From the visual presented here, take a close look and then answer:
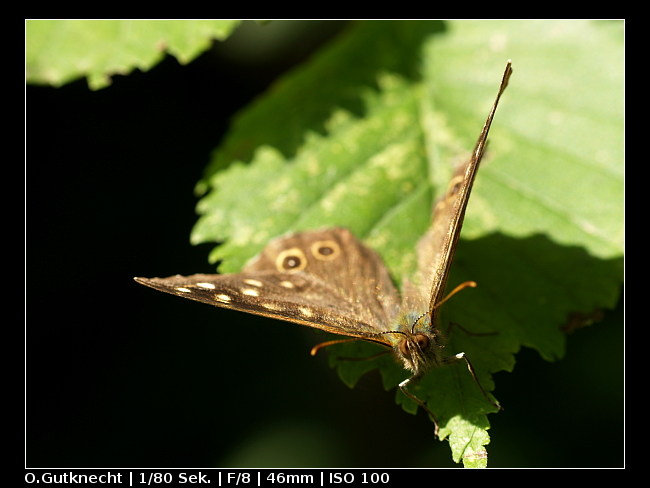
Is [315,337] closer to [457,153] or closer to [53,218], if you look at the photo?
[457,153]

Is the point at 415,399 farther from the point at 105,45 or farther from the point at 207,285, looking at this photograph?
the point at 105,45

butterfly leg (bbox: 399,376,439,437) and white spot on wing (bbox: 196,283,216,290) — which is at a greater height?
white spot on wing (bbox: 196,283,216,290)

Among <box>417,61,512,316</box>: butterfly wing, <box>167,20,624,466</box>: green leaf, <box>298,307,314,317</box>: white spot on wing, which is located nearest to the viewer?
<box>417,61,512,316</box>: butterfly wing

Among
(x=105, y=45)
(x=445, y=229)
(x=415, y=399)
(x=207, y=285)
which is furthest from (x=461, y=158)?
(x=105, y=45)

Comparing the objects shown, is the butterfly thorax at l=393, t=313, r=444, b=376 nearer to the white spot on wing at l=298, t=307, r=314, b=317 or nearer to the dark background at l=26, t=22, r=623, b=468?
the white spot on wing at l=298, t=307, r=314, b=317

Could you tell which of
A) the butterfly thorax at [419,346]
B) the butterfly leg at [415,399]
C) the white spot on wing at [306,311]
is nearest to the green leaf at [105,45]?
the white spot on wing at [306,311]

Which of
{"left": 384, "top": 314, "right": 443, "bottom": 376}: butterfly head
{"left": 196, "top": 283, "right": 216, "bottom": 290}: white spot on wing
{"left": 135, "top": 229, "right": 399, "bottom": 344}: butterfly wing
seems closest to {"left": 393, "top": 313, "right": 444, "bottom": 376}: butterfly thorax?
{"left": 384, "top": 314, "right": 443, "bottom": 376}: butterfly head
